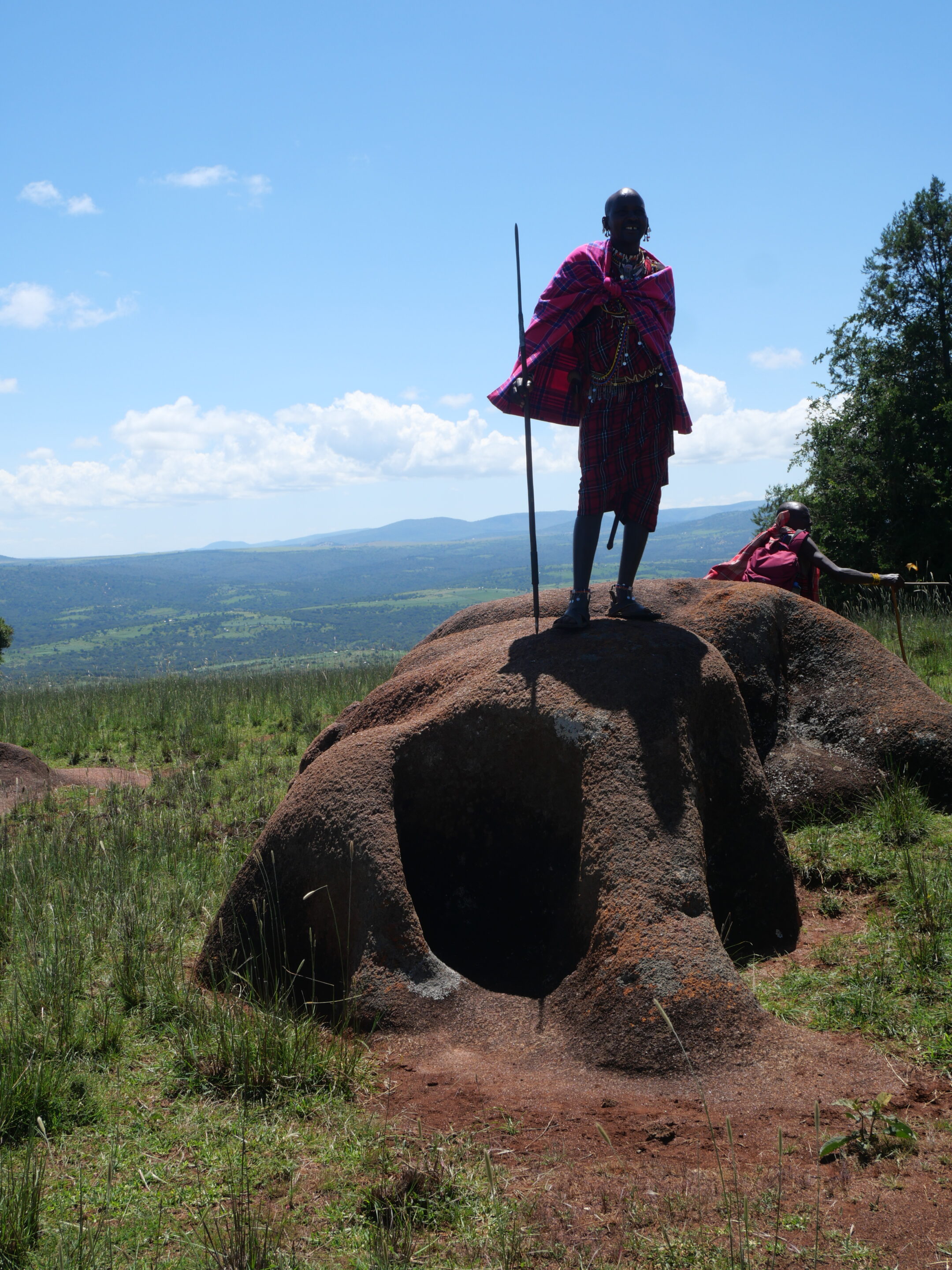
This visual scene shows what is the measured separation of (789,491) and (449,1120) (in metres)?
25.9

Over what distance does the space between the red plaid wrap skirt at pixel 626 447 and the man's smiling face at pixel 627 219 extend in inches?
28.2

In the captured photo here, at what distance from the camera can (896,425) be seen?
76.4 feet

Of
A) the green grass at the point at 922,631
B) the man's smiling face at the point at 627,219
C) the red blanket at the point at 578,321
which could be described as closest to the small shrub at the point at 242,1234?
the red blanket at the point at 578,321

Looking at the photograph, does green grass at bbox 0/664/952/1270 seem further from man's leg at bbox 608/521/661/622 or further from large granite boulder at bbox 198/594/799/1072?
man's leg at bbox 608/521/661/622

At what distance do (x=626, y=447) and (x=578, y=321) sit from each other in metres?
0.69

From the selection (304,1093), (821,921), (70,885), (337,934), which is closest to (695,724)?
(821,921)

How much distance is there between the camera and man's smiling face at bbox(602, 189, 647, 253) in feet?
15.0

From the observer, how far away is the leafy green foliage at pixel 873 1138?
2.50 m

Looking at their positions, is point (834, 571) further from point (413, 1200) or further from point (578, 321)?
point (413, 1200)

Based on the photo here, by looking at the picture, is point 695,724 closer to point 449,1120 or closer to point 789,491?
point 449,1120

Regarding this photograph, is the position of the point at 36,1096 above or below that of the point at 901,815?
below

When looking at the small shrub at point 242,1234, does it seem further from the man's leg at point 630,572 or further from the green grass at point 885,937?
the man's leg at point 630,572

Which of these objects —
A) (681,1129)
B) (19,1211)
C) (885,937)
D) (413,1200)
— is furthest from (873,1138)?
(19,1211)

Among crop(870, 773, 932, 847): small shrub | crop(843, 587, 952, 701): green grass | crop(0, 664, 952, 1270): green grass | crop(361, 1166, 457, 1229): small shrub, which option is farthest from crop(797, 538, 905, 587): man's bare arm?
crop(361, 1166, 457, 1229): small shrub
